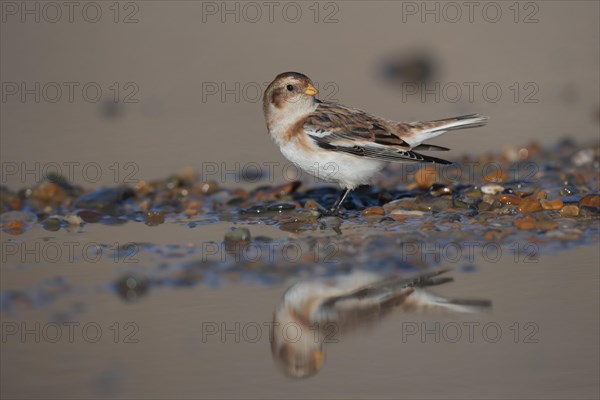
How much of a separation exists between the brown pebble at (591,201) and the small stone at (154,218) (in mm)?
3066

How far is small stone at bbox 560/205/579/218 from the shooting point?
685 centimetres

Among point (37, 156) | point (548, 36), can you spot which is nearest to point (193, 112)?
point (37, 156)

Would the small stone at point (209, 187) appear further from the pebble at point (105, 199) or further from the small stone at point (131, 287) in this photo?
the small stone at point (131, 287)

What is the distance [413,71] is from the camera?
38.7ft

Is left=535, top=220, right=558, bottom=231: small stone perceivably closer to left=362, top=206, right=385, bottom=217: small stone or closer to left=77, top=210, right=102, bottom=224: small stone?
left=362, top=206, right=385, bottom=217: small stone

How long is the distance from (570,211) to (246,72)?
5631 millimetres

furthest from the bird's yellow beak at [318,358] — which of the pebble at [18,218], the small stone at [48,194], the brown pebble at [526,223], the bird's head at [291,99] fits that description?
the small stone at [48,194]

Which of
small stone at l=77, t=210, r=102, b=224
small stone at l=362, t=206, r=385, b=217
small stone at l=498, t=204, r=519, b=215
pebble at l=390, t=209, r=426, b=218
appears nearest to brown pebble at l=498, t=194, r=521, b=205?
small stone at l=498, t=204, r=519, b=215

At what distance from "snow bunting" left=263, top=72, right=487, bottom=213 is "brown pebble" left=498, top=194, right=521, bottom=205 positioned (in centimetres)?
56

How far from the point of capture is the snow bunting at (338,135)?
24.3 ft

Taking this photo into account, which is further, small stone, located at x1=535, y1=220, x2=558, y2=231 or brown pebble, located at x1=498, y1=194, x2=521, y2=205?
brown pebble, located at x1=498, y1=194, x2=521, y2=205

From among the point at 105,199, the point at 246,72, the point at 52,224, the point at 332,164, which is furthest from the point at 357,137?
the point at 246,72

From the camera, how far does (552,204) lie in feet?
23.0

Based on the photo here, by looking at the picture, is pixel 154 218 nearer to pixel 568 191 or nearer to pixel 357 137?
pixel 357 137
